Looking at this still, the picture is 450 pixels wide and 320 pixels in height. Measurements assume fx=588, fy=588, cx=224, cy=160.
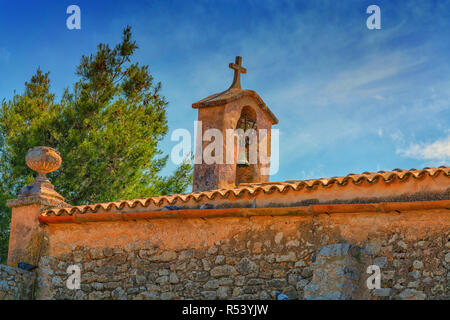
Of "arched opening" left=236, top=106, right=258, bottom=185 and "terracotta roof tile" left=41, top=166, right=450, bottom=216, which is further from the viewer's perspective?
"arched opening" left=236, top=106, right=258, bottom=185

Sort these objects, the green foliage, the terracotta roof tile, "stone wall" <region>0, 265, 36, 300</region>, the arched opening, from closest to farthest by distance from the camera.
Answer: the terracotta roof tile → "stone wall" <region>0, 265, 36, 300</region> → the arched opening → the green foliage

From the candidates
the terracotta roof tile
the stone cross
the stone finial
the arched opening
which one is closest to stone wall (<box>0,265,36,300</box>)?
the terracotta roof tile

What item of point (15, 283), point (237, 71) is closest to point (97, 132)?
point (237, 71)

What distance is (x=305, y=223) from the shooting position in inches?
293

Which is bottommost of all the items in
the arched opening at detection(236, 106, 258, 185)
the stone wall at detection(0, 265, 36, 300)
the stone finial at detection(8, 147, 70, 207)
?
the stone wall at detection(0, 265, 36, 300)

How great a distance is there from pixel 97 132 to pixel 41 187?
7194 millimetres

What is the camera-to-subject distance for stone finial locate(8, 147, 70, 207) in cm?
931

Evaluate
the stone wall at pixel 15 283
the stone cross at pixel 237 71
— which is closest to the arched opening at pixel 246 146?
the stone cross at pixel 237 71

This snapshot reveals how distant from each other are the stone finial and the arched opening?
11.6ft

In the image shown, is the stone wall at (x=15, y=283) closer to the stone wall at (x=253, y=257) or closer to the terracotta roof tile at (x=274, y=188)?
the stone wall at (x=253, y=257)

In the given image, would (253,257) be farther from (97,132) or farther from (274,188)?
(97,132)

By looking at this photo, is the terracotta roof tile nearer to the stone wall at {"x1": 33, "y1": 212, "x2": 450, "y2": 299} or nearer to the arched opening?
the stone wall at {"x1": 33, "y1": 212, "x2": 450, "y2": 299}

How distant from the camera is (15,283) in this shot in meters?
8.58
